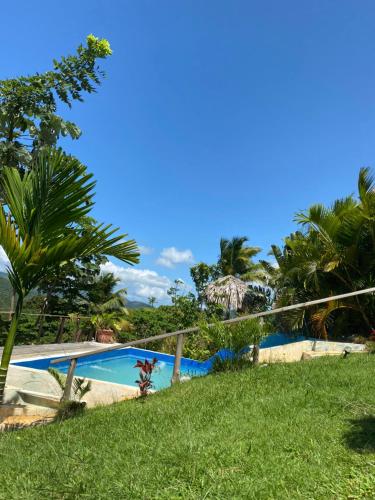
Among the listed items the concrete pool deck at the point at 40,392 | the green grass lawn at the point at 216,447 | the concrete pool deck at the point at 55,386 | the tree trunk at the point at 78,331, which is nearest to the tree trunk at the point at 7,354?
the green grass lawn at the point at 216,447

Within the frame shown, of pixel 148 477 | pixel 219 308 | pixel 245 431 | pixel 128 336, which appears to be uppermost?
pixel 219 308

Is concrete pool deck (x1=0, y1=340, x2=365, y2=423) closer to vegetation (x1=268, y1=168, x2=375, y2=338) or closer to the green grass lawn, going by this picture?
vegetation (x1=268, y1=168, x2=375, y2=338)

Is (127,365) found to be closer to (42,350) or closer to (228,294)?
(42,350)

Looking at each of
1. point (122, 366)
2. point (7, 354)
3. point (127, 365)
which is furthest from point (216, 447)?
point (127, 365)

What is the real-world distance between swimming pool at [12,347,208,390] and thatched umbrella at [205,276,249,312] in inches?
226

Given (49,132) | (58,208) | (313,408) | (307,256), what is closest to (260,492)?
(313,408)

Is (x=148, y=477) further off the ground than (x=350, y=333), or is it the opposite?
(x=350, y=333)

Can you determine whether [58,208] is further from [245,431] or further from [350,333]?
[350,333]

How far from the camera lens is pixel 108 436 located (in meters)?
3.88

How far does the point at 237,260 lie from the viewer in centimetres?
2600

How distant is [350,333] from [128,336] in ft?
36.3

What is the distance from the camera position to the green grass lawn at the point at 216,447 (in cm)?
259

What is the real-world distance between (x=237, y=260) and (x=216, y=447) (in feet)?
75.4

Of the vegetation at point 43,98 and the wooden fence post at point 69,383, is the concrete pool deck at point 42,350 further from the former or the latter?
the vegetation at point 43,98
